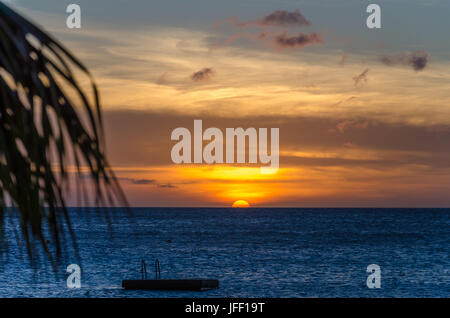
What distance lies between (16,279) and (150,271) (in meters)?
14.8

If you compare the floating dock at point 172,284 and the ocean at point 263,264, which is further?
the ocean at point 263,264

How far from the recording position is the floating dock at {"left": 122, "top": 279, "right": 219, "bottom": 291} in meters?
44.3

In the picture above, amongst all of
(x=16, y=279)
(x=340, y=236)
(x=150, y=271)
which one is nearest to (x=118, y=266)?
(x=150, y=271)

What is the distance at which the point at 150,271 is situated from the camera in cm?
6347

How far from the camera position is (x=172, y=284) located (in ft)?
148

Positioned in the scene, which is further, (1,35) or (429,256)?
(429,256)

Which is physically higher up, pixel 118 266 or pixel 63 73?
pixel 63 73

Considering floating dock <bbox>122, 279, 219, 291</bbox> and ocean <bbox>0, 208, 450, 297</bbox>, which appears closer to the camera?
floating dock <bbox>122, 279, 219, 291</bbox>

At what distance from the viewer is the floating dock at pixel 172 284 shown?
44344mm

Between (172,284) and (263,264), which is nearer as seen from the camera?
(172,284)
